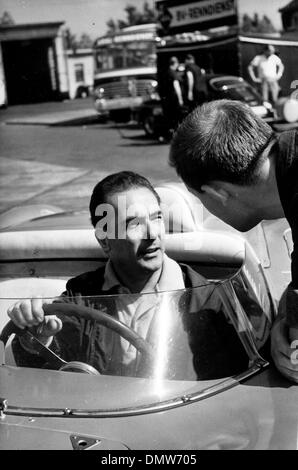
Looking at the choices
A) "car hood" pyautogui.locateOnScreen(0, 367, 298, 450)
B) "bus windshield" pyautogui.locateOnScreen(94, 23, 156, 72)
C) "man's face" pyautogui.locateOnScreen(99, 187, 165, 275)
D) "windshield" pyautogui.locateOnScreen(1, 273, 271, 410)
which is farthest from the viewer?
"bus windshield" pyautogui.locateOnScreen(94, 23, 156, 72)

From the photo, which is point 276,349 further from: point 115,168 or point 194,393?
point 115,168

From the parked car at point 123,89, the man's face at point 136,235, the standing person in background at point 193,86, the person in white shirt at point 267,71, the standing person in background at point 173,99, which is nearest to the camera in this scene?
the man's face at point 136,235

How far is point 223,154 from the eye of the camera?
Answer: 5.53ft

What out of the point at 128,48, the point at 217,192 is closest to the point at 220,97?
the point at 128,48

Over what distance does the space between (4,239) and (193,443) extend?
65.4 inches

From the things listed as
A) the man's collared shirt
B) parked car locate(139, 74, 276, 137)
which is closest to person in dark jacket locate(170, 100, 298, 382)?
the man's collared shirt

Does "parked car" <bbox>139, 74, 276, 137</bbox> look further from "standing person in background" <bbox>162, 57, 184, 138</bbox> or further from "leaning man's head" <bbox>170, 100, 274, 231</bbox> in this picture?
"leaning man's head" <bbox>170, 100, 274, 231</bbox>

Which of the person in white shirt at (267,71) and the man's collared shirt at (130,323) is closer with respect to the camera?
the man's collared shirt at (130,323)

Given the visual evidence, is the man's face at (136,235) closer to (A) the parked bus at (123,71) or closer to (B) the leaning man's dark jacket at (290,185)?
(B) the leaning man's dark jacket at (290,185)

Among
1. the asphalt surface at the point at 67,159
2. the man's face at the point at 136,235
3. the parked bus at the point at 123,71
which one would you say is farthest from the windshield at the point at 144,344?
the parked bus at the point at 123,71

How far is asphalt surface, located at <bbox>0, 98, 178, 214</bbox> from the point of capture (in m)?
8.27

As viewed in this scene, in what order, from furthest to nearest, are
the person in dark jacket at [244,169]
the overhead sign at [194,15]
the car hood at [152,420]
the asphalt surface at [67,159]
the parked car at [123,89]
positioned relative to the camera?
the parked car at [123,89]
the overhead sign at [194,15]
the asphalt surface at [67,159]
the person in dark jacket at [244,169]
the car hood at [152,420]

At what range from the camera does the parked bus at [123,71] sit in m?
16.5
